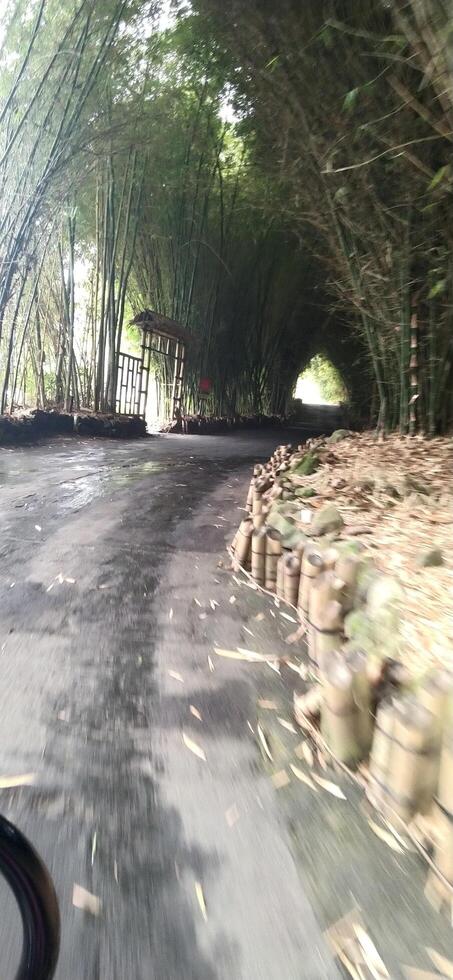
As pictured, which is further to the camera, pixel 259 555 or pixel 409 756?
pixel 259 555

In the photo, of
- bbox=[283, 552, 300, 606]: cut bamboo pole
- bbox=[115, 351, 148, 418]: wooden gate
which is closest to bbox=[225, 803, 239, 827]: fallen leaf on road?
bbox=[283, 552, 300, 606]: cut bamboo pole

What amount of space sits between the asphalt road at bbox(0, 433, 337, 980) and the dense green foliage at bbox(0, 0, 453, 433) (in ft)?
6.38

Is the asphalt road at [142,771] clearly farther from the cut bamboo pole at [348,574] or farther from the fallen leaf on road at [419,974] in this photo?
the cut bamboo pole at [348,574]

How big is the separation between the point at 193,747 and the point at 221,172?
8904 mm

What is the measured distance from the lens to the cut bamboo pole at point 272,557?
2445mm

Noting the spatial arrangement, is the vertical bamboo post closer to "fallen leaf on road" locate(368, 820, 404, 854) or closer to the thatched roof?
"fallen leaf on road" locate(368, 820, 404, 854)

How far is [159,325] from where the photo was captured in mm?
8961

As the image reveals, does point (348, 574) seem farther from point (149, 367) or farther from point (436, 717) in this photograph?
point (149, 367)

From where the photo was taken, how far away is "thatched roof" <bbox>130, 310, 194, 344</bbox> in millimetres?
8836

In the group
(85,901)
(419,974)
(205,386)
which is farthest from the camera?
(205,386)

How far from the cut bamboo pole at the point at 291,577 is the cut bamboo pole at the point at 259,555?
0.19 m

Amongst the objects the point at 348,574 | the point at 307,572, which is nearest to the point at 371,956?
the point at 348,574

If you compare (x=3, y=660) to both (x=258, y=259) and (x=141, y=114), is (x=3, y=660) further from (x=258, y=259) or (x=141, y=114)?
(x=258, y=259)

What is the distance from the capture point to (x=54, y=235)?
279 inches
